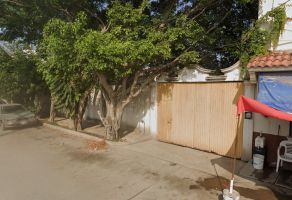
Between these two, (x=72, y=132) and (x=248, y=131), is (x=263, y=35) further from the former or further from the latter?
(x=72, y=132)

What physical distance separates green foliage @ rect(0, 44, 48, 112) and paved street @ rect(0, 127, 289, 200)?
18.6 feet

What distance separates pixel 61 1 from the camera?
9.55 metres

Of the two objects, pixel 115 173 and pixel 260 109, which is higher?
pixel 260 109

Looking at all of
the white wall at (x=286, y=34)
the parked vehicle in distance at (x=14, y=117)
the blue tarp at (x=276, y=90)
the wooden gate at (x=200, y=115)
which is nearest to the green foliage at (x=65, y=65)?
the parked vehicle in distance at (x=14, y=117)

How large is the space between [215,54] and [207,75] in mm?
2552

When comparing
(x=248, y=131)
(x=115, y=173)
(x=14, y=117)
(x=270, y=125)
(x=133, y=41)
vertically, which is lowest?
(x=115, y=173)

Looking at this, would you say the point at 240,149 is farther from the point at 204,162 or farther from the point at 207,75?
the point at 207,75

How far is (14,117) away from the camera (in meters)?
13.4

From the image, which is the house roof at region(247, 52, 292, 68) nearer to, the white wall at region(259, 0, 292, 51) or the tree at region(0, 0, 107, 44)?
the white wall at region(259, 0, 292, 51)

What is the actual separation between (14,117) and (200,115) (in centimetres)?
1042

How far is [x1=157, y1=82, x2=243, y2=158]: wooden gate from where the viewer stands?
8.45 m

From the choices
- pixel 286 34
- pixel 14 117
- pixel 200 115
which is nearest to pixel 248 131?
pixel 200 115

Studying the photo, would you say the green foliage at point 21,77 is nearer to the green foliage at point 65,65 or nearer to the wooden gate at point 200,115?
the green foliage at point 65,65

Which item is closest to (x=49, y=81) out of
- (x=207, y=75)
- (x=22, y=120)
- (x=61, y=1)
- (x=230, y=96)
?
(x=22, y=120)
